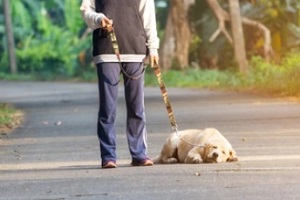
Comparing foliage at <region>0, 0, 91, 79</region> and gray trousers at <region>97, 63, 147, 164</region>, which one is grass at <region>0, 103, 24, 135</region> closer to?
gray trousers at <region>97, 63, 147, 164</region>

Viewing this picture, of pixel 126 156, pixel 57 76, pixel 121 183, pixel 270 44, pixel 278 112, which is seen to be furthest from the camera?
pixel 57 76

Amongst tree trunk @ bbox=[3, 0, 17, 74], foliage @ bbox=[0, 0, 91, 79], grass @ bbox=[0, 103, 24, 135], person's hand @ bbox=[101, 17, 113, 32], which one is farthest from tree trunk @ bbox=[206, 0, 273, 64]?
person's hand @ bbox=[101, 17, 113, 32]

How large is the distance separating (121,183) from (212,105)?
13.0m

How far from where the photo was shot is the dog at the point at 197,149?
11.8 meters

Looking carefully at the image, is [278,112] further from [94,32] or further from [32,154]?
[94,32]

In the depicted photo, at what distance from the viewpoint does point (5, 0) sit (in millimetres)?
51344

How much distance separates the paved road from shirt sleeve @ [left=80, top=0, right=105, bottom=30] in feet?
4.45

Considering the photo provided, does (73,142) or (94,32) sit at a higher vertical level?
(94,32)

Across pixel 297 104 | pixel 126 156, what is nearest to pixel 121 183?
pixel 126 156

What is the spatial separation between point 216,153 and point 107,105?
1116 mm

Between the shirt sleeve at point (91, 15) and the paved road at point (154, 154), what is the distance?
1356mm

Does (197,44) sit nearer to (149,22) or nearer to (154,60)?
(149,22)

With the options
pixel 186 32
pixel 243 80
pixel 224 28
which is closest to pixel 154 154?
pixel 243 80

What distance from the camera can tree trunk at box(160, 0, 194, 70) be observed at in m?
41.0
